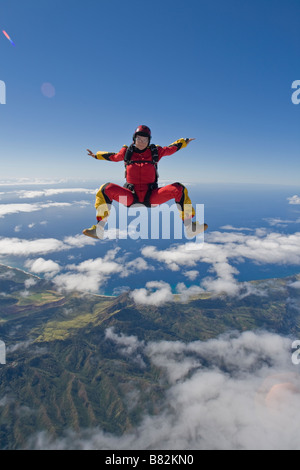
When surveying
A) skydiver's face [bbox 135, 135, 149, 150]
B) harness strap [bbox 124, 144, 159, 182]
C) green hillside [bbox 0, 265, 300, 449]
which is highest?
skydiver's face [bbox 135, 135, 149, 150]

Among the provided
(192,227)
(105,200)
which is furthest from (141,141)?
(192,227)

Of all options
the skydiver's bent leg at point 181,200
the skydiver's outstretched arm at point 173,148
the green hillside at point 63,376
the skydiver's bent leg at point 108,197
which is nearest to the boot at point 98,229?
the skydiver's bent leg at point 108,197

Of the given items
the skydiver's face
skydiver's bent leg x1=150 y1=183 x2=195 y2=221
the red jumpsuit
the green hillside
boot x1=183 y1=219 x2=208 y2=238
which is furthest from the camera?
the green hillside

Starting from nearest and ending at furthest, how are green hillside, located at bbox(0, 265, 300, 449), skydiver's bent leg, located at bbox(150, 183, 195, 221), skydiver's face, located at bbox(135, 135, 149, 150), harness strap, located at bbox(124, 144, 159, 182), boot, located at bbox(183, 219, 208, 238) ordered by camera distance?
skydiver's face, located at bbox(135, 135, 149, 150) → harness strap, located at bbox(124, 144, 159, 182) → skydiver's bent leg, located at bbox(150, 183, 195, 221) → boot, located at bbox(183, 219, 208, 238) → green hillside, located at bbox(0, 265, 300, 449)

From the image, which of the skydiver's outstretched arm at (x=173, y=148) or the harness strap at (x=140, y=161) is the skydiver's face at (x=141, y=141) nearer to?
the harness strap at (x=140, y=161)
